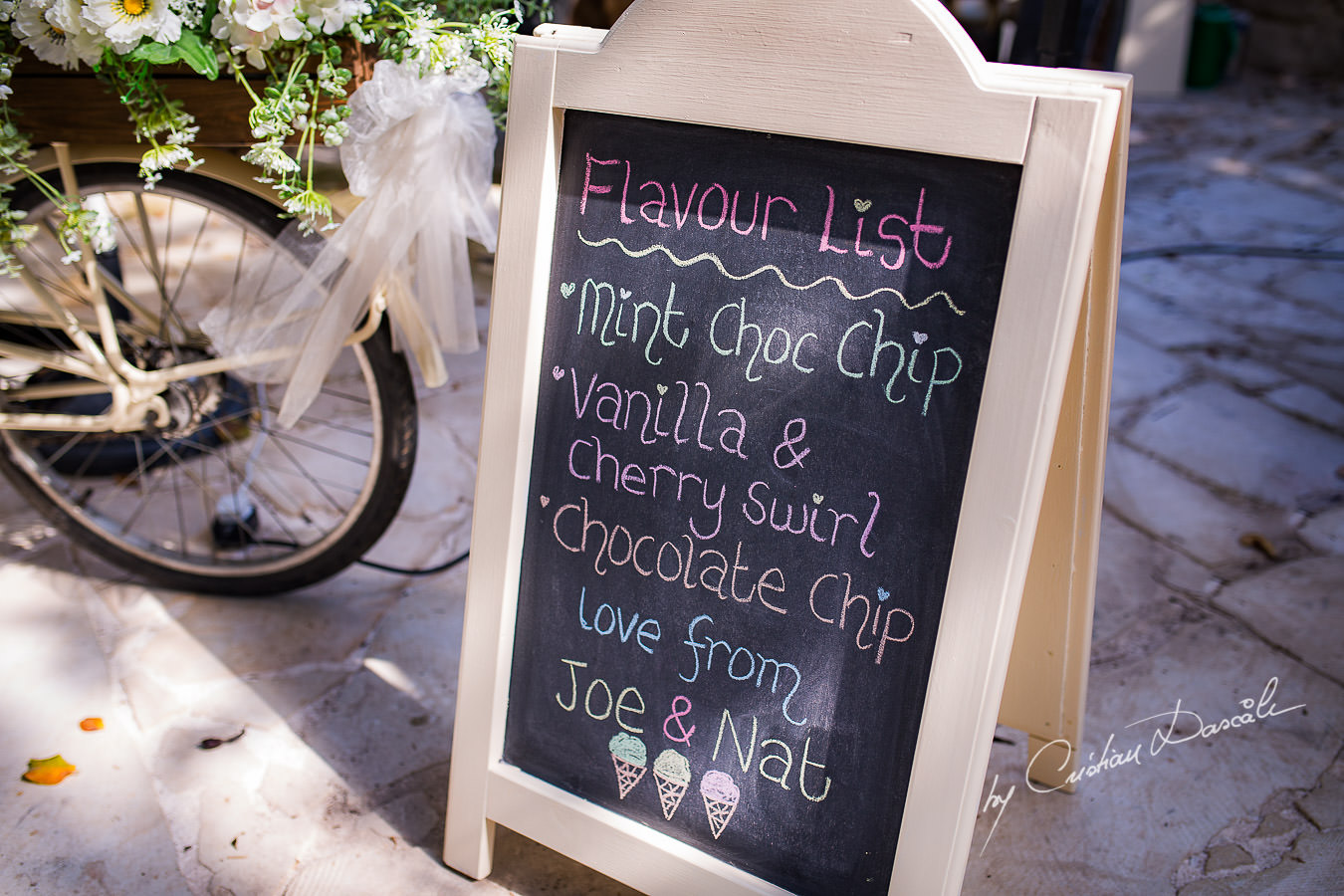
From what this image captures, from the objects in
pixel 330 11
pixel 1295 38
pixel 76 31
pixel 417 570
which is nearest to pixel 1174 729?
pixel 417 570

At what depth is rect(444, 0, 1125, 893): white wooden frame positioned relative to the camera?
0.98m

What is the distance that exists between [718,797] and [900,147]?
837mm

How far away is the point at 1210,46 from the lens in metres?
7.17

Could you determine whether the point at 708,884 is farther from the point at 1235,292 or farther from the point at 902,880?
the point at 1235,292

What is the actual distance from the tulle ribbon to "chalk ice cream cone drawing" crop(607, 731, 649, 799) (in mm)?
745

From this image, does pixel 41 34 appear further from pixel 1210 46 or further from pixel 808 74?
pixel 1210 46

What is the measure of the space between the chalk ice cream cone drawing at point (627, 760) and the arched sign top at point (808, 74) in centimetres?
81

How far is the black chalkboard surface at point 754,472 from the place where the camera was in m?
1.09

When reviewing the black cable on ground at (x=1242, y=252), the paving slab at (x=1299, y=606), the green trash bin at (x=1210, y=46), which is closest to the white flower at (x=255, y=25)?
the paving slab at (x=1299, y=606)

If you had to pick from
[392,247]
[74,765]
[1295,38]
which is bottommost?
[74,765]

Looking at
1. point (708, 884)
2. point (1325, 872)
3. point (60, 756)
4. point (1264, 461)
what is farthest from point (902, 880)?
point (1264, 461)

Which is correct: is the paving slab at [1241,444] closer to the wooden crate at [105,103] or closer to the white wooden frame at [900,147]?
the white wooden frame at [900,147]

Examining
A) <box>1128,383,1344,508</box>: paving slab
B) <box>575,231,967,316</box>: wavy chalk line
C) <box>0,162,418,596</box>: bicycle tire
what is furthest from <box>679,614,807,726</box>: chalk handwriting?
<box>1128,383,1344,508</box>: paving slab

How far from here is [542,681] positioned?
1.40 meters
